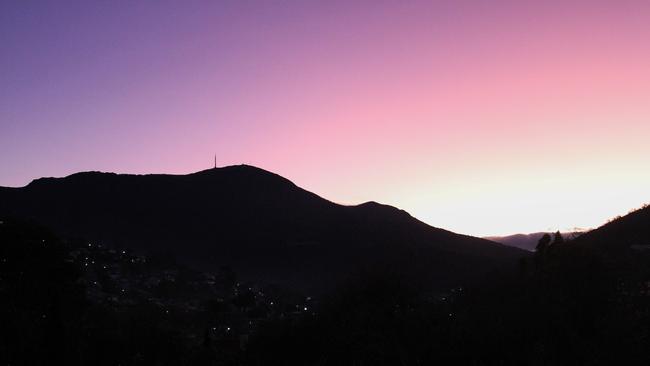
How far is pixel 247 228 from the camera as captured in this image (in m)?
178

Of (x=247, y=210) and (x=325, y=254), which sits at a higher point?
(x=247, y=210)

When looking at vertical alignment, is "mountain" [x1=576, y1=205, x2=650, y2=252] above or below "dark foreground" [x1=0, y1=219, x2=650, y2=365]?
above

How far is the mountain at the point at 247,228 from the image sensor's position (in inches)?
6093

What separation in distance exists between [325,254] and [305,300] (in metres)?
42.0

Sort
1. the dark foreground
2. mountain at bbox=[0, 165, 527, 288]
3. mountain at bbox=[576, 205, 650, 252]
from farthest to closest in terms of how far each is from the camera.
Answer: mountain at bbox=[0, 165, 527, 288], mountain at bbox=[576, 205, 650, 252], the dark foreground

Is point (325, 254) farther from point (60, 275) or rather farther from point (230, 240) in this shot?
point (60, 275)

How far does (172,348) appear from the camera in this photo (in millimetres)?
27891

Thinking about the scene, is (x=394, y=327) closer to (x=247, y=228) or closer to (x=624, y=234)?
(x=624, y=234)

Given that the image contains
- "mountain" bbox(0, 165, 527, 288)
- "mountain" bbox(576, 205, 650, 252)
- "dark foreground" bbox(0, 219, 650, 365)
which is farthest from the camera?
"mountain" bbox(0, 165, 527, 288)

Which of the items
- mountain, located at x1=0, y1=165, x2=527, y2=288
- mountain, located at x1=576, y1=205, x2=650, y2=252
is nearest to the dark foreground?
mountain, located at x1=576, y1=205, x2=650, y2=252

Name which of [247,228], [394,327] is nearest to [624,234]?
[394,327]

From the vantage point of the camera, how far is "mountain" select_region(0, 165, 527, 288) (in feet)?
508

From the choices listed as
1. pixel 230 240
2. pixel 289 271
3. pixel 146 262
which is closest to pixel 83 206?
pixel 230 240

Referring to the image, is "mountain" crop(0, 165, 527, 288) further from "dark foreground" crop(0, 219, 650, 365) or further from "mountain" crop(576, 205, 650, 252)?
"dark foreground" crop(0, 219, 650, 365)
